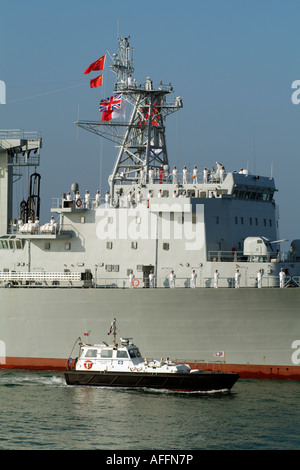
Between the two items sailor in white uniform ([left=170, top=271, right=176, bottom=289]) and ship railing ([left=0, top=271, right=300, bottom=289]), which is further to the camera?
sailor in white uniform ([left=170, top=271, right=176, bottom=289])

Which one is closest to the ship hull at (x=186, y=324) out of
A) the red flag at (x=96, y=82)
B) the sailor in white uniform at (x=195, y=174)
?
the sailor in white uniform at (x=195, y=174)

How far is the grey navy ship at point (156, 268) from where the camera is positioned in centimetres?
2917

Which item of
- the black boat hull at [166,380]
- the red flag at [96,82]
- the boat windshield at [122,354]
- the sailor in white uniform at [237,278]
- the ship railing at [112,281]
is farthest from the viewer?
the red flag at [96,82]

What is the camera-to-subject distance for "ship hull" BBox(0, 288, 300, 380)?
28906 mm

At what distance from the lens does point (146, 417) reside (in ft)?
78.1

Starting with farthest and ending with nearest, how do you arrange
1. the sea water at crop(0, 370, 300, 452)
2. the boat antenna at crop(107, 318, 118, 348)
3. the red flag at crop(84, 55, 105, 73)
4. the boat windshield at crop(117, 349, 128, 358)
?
the red flag at crop(84, 55, 105, 73)
the boat antenna at crop(107, 318, 118, 348)
the boat windshield at crop(117, 349, 128, 358)
the sea water at crop(0, 370, 300, 452)

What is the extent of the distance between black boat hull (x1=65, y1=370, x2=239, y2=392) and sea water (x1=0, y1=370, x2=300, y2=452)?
239 millimetres

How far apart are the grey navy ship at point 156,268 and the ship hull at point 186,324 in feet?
0.12

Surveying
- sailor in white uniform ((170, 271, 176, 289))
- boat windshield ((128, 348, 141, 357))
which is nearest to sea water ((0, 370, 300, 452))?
boat windshield ((128, 348, 141, 357))

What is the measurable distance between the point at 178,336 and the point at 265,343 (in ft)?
10.0

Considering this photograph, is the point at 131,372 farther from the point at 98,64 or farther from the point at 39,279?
the point at 98,64

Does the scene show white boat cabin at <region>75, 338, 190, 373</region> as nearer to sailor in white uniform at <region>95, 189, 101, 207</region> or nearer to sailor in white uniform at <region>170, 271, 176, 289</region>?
sailor in white uniform at <region>170, 271, 176, 289</region>

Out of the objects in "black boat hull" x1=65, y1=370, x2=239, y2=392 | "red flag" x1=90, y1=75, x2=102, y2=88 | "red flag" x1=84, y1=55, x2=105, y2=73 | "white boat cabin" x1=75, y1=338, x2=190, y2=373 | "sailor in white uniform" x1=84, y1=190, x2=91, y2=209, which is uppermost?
"red flag" x1=84, y1=55, x2=105, y2=73

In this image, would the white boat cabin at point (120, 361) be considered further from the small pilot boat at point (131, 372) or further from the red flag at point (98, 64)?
the red flag at point (98, 64)
